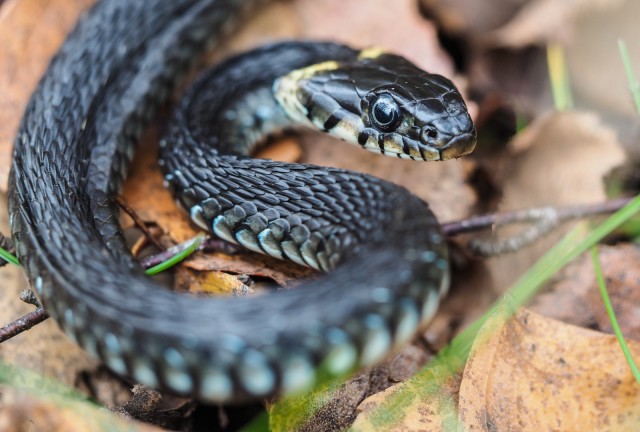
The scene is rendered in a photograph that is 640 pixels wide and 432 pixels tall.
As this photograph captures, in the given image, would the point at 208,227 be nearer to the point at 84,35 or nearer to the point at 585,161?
the point at 84,35

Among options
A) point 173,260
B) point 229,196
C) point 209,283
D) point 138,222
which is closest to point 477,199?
point 229,196

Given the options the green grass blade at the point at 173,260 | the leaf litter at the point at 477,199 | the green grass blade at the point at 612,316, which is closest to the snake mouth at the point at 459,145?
the leaf litter at the point at 477,199

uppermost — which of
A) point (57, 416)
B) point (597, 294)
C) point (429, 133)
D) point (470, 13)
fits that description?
point (57, 416)

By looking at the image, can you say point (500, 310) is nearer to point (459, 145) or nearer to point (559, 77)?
point (459, 145)

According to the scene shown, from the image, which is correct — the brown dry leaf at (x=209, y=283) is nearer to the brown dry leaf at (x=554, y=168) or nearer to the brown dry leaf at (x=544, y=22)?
the brown dry leaf at (x=554, y=168)

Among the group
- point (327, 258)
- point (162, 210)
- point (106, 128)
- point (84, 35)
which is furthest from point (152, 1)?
point (327, 258)

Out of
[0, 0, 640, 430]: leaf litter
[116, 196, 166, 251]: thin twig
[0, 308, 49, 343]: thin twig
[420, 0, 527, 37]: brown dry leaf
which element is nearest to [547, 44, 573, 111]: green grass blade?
[0, 0, 640, 430]: leaf litter

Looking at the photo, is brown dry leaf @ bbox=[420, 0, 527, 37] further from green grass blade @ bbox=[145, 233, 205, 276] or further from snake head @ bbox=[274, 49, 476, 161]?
green grass blade @ bbox=[145, 233, 205, 276]
